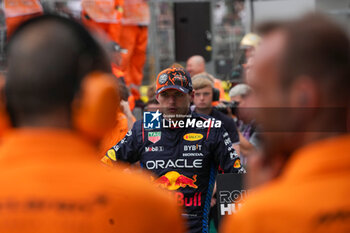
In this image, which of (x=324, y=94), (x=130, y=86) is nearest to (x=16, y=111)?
(x=324, y=94)

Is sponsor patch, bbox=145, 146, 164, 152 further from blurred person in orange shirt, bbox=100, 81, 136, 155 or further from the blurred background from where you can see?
the blurred background

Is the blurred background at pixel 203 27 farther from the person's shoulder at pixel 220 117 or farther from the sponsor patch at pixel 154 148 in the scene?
the sponsor patch at pixel 154 148

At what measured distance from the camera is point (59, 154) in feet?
5.51

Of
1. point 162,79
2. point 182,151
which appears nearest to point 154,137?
point 182,151

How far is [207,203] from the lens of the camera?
4.68 m

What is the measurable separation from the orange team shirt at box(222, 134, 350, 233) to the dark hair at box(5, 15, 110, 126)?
622 millimetres

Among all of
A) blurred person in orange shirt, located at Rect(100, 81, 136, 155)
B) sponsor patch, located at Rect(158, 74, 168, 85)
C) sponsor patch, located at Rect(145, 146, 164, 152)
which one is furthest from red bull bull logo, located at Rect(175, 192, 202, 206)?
sponsor patch, located at Rect(158, 74, 168, 85)

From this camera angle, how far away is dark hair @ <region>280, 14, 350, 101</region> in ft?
5.41

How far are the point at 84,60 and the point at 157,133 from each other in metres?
3.07

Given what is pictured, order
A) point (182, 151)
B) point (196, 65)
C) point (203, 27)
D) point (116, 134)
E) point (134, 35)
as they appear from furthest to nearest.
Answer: point (134, 35) < point (203, 27) < point (196, 65) < point (116, 134) < point (182, 151)

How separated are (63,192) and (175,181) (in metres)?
3.00

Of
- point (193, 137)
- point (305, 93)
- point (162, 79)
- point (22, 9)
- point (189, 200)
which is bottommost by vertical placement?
point (189, 200)

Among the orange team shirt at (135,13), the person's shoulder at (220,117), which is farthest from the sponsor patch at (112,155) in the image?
the orange team shirt at (135,13)

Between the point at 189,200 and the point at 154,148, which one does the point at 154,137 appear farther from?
the point at 189,200
